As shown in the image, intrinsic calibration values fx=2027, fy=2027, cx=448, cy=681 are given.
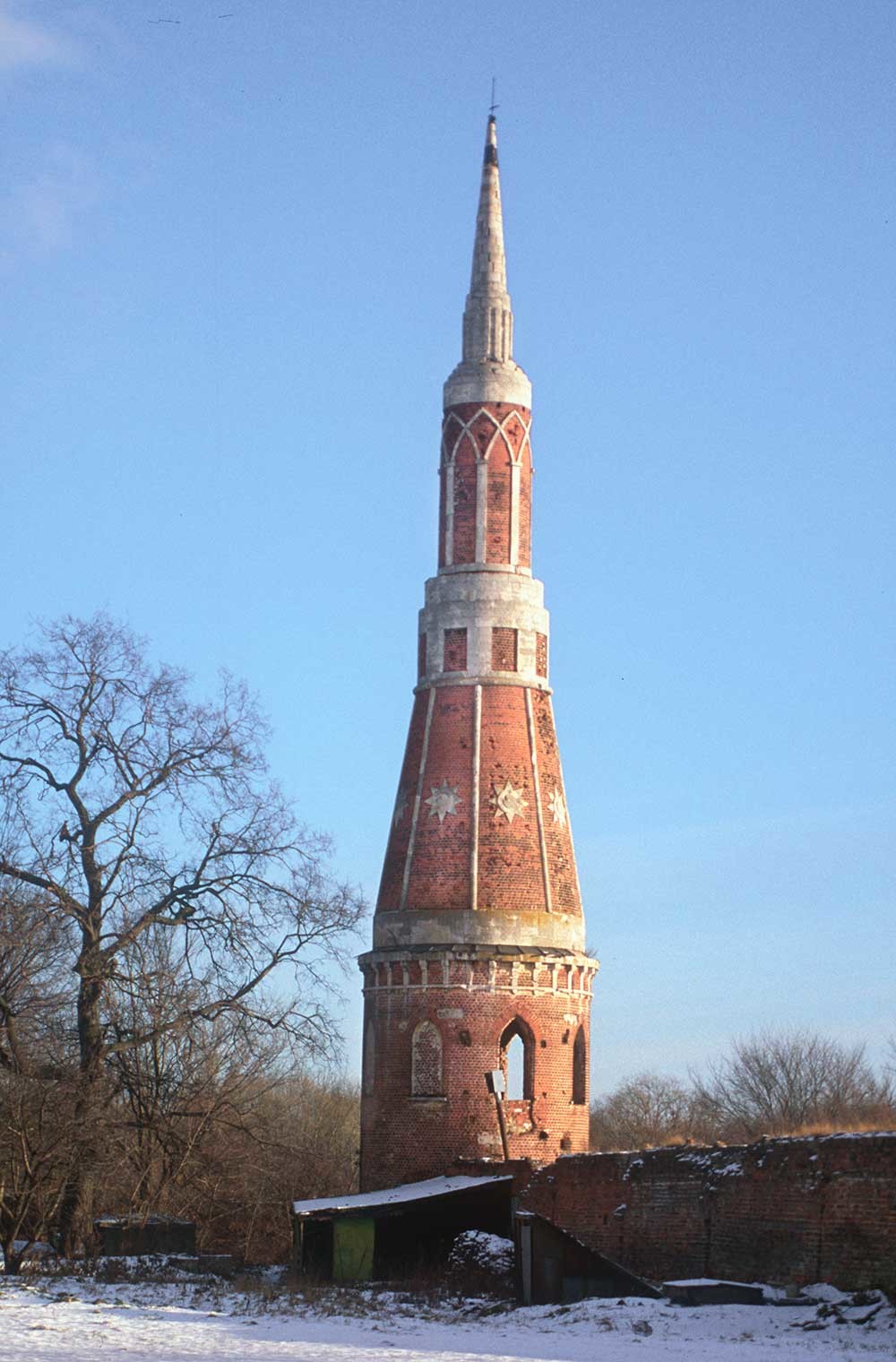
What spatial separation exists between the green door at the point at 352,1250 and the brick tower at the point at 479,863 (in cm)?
589

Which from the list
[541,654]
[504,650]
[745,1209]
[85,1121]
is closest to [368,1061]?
[504,650]

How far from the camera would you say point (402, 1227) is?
90.1ft

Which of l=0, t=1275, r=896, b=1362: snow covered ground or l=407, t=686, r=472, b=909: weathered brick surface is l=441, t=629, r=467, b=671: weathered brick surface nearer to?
l=407, t=686, r=472, b=909: weathered brick surface

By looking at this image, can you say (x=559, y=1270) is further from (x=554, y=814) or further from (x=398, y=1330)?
(x=554, y=814)

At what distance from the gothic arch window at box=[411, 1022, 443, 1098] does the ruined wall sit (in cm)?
494

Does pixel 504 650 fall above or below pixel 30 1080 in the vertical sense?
above

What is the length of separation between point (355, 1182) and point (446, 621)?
1502 cm

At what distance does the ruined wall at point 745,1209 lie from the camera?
21578mm

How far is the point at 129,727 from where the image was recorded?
98.4 ft

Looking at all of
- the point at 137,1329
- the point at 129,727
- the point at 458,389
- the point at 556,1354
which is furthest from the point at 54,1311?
the point at 458,389

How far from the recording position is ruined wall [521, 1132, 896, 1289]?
21.6 m

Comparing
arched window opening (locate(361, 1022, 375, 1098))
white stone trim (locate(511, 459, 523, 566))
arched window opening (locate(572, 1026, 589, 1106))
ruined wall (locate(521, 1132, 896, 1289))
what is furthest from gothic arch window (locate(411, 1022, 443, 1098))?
white stone trim (locate(511, 459, 523, 566))

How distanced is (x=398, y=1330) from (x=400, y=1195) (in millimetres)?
7820

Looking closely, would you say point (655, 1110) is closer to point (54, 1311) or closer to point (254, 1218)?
point (254, 1218)
